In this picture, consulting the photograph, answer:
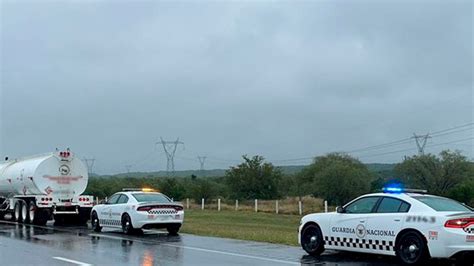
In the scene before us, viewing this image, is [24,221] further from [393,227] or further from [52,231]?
[393,227]

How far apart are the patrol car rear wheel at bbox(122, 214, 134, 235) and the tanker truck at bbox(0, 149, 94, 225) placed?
705cm

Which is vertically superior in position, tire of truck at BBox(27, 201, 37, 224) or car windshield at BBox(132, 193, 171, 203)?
car windshield at BBox(132, 193, 171, 203)

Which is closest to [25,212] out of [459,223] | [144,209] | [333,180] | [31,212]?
[31,212]

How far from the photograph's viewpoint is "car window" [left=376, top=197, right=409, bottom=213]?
43.5 feet

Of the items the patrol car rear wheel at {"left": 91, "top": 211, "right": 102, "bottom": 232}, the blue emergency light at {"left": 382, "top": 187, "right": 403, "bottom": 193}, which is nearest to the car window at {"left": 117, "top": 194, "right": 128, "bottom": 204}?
the patrol car rear wheel at {"left": 91, "top": 211, "right": 102, "bottom": 232}

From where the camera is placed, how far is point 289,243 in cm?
1750

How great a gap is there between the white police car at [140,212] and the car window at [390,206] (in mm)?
8853

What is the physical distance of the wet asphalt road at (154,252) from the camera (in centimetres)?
1357

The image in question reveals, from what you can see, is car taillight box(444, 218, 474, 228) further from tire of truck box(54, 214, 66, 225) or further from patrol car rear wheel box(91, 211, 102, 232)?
tire of truck box(54, 214, 66, 225)

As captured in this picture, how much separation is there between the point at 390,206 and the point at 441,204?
996 millimetres

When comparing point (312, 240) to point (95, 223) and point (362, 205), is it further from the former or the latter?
point (95, 223)

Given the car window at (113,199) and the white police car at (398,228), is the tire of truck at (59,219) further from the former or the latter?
the white police car at (398,228)

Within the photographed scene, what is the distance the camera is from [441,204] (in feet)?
43.1

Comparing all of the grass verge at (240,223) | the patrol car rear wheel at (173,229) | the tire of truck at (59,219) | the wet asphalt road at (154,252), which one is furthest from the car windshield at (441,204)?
the tire of truck at (59,219)
